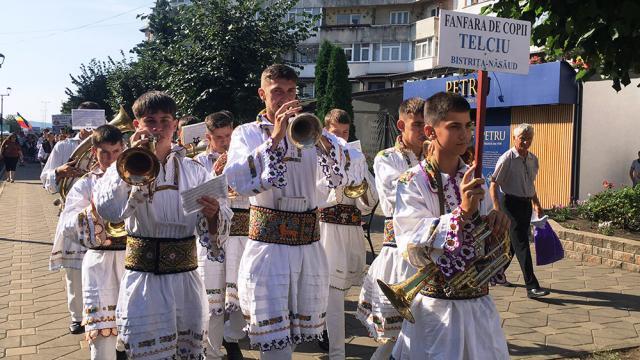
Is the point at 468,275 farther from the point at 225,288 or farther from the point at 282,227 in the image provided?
the point at 225,288

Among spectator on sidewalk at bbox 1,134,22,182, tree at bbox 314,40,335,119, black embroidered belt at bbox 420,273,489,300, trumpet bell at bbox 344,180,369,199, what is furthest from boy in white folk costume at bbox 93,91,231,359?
spectator on sidewalk at bbox 1,134,22,182

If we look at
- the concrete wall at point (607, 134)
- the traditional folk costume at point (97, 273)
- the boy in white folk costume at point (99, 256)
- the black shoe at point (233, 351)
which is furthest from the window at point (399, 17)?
the traditional folk costume at point (97, 273)

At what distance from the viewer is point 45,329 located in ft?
22.3

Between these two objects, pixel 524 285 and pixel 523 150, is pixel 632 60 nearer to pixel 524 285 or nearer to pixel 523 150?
pixel 523 150

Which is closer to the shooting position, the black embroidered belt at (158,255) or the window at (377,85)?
the black embroidered belt at (158,255)

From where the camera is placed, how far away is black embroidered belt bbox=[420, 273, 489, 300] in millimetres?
3486

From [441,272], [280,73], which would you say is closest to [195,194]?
[280,73]

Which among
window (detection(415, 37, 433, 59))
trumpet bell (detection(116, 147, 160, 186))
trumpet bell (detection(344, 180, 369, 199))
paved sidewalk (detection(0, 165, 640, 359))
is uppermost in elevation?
window (detection(415, 37, 433, 59))

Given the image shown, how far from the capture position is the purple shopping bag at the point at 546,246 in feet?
27.9

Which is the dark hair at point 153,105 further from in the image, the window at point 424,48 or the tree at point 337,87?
the window at point 424,48

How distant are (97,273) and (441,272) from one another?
2855 mm

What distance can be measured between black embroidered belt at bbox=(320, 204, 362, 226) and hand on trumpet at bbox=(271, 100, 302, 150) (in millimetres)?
1939

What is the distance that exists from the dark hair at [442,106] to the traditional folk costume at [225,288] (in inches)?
105

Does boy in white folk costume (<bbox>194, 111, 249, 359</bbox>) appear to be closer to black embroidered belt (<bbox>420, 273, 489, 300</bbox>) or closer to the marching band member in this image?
the marching band member
